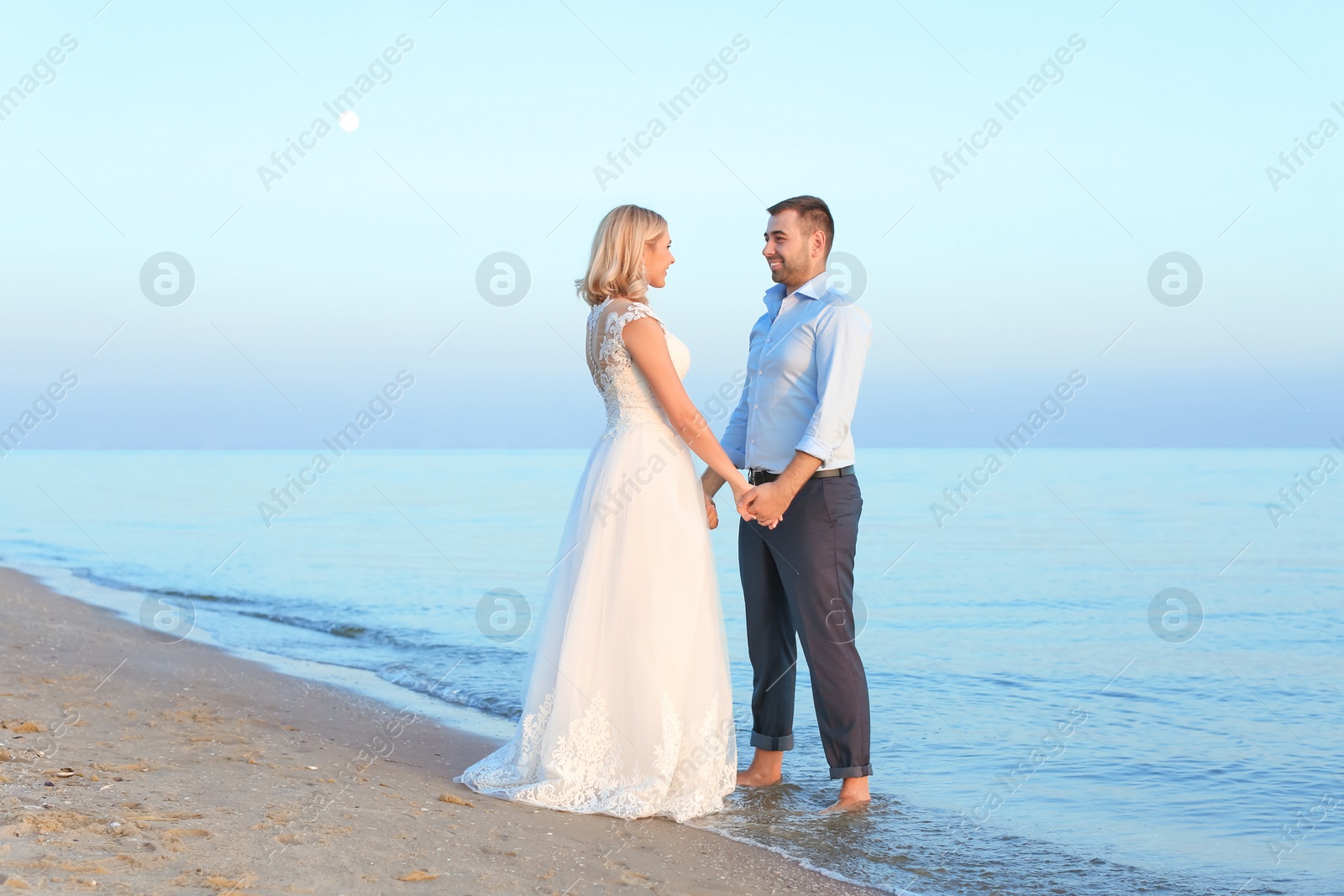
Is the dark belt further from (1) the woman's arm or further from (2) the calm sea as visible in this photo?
(2) the calm sea

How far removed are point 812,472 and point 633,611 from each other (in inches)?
34.1

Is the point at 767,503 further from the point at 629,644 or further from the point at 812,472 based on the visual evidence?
the point at 629,644

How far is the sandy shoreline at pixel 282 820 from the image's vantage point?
266 centimetres

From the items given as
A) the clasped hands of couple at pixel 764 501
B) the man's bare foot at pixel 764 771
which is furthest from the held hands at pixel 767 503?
the man's bare foot at pixel 764 771

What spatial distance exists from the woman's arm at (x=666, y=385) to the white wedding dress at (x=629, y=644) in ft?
0.15

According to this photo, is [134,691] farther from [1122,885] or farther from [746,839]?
[1122,885]

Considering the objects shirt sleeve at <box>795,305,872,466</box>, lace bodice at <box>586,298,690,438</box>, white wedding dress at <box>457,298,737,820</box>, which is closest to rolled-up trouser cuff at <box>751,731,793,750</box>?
white wedding dress at <box>457,298,737,820</box>

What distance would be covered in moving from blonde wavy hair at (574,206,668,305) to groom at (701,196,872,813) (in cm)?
63

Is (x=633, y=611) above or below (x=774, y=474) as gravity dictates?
below

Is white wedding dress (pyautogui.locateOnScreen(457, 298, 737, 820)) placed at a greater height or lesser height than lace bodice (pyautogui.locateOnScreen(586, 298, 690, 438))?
lesser

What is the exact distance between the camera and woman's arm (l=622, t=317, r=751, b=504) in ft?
12.5

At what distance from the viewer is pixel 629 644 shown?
3812 mm

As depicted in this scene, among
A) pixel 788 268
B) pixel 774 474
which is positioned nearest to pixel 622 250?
pixel 788 268

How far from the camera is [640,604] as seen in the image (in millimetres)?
3820
